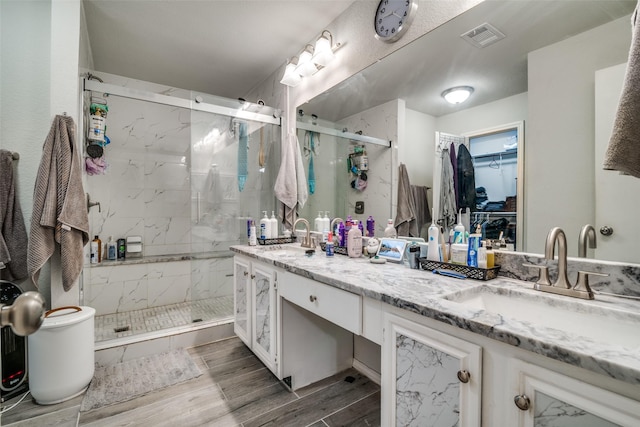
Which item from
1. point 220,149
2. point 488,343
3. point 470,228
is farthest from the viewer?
point 220,149

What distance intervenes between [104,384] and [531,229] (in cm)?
255

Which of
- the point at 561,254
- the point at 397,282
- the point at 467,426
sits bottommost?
the point at 467,426

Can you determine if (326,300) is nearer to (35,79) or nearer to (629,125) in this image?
(629,125)

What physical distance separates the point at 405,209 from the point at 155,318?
2615 mm

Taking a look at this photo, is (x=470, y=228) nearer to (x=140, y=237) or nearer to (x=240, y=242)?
(x=240, y=242)

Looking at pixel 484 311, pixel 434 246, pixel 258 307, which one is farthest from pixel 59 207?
pixel 484 311

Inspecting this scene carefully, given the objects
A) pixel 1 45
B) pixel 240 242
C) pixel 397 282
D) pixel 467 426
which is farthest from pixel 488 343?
pixel 1 45

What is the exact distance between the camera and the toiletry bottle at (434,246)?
4.71 feet

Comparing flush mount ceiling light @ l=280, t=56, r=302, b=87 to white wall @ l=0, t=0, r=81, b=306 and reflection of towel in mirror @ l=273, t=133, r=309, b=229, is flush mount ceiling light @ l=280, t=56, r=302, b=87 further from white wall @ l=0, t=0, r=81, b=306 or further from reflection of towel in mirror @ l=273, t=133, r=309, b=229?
white wall @ l=0, t=0, r=81, b=306

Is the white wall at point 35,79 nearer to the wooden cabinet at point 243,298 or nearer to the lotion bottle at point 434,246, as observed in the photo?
the wooden cabinet at point 243,298

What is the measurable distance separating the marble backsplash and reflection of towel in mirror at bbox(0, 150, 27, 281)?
280 centimetres

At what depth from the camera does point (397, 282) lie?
3.92ft

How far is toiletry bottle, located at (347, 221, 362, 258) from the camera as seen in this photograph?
1.86 metres

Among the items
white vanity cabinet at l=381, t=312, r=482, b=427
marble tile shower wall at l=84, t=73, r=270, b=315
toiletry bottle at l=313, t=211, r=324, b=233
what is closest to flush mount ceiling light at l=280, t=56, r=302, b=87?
marble tile shower wall at l=84, t=73, r=270, b=315
